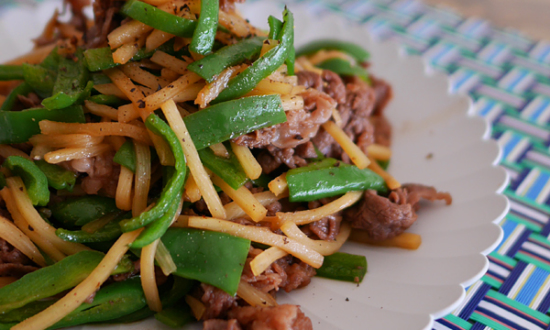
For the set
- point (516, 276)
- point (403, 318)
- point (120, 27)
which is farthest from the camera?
point (516, 276)

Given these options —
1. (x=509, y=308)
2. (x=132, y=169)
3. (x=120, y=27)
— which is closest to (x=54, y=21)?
(x=120, y=27)

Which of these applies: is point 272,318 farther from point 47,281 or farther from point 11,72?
point 11,72

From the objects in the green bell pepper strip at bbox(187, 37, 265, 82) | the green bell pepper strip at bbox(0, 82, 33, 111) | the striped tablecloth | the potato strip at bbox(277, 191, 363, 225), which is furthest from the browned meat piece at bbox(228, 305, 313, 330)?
the green bell pepper strip at bbox(0, 82, 33, 111)

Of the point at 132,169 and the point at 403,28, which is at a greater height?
the point at 403,28

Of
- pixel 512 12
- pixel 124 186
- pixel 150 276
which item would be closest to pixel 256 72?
pixel 124 186

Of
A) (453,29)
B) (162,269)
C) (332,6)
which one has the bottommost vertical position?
(162,269)

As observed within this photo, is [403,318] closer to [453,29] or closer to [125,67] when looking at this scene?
[125,67]
